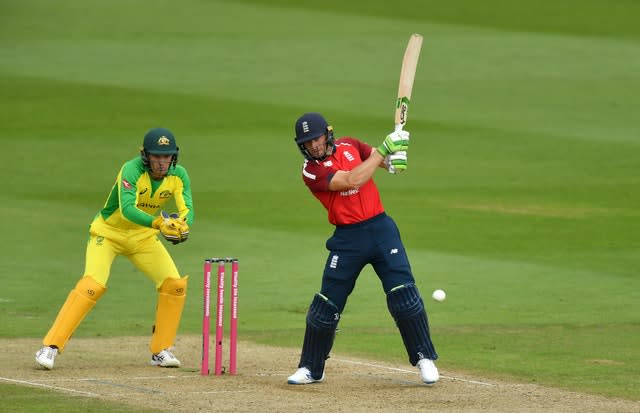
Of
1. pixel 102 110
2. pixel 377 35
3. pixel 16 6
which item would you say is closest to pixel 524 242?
pixel 102 110

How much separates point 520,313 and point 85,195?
10109 millimetres

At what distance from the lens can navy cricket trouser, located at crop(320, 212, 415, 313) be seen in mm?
10227

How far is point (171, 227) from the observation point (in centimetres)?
1053

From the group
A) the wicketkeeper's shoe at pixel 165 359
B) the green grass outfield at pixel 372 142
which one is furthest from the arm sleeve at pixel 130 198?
the green grass outfield at pixel 372 142

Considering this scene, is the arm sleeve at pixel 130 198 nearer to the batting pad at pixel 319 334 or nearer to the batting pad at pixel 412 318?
the batting pad at pixel 319 334

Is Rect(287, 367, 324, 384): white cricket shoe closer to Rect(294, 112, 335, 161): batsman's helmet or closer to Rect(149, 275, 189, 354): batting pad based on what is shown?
Rect(149, 275, 189, 354): batting pad

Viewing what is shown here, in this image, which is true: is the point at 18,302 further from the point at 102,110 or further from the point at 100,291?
the point at 102,110

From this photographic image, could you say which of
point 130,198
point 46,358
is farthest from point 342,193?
point 46,358

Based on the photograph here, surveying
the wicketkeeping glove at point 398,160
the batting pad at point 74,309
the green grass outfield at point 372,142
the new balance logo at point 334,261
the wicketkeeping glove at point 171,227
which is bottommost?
the batting pad at point 74,309

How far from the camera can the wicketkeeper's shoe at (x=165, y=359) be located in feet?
36.4

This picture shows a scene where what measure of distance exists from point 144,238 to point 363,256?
A: 2121mm

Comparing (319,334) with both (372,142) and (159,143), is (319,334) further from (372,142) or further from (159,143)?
(372,142)

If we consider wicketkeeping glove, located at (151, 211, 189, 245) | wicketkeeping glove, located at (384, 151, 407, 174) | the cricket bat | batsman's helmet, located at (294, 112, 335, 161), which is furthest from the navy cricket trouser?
wicketkeeping glove, located at (151, 211, 189, 245)

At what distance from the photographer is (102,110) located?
2802cm
